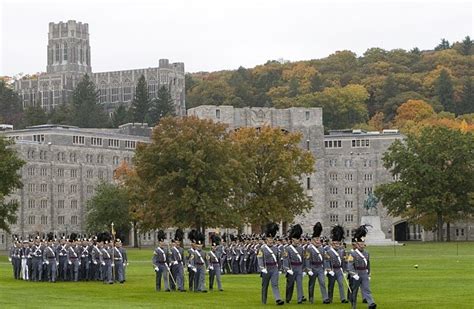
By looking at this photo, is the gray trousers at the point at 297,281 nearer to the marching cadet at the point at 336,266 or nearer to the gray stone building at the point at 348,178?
the marching cadet at the point at 336,266

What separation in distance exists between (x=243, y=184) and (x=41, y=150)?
167 feet

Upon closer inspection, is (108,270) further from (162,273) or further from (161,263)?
(161,263)

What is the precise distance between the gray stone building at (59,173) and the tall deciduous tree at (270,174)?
39845mm

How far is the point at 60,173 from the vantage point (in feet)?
537

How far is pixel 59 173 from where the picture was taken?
16362 cm

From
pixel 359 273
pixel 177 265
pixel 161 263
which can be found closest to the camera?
pixel 359 273

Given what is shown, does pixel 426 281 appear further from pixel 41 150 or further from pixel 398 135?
pixel 398 135

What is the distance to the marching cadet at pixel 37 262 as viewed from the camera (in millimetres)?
61938

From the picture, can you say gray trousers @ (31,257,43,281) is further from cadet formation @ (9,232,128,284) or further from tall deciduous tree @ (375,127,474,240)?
tall deciduous tree @ (375,127,474,240)

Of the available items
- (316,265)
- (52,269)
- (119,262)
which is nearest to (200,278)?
(316,265)

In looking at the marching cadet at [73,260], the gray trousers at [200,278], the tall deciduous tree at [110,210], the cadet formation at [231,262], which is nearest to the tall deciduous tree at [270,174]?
the tall deciduous tree at [110,210]

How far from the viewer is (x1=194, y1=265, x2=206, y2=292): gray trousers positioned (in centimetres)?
5150

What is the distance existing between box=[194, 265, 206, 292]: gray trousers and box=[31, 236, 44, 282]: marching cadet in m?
12.2

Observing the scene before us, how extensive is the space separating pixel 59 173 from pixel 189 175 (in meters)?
57.6
